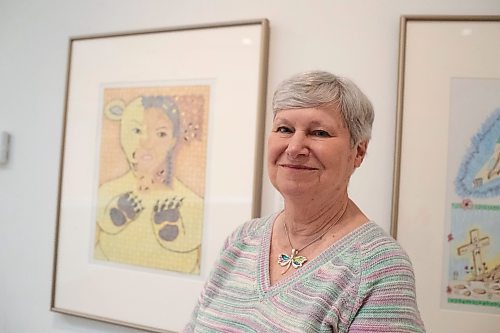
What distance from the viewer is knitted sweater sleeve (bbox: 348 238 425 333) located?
59 centimetres

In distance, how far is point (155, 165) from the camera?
119cm

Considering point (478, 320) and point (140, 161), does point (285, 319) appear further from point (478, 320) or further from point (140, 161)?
point (140, 161)

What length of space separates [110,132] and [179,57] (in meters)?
0.34

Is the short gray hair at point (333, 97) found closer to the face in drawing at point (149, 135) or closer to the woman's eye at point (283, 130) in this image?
the woman's eye at point (283, 130)

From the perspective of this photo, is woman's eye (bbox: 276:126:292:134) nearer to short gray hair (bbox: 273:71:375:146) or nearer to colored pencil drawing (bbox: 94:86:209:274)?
short gray hair (bbox: 273:71:375:146)

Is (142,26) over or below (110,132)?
over

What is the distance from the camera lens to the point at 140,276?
3.98ft

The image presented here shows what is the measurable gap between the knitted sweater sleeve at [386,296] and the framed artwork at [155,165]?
484mm

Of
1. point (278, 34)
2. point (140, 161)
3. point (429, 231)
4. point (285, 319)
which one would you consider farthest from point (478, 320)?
point (140, 161)

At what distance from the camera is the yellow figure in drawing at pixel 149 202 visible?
1156 millimetres

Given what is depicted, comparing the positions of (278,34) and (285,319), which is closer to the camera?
(285,319)

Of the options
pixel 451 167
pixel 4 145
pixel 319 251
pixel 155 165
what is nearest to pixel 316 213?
pixel 319 251

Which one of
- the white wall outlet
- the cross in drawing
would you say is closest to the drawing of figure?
the cross in drawing

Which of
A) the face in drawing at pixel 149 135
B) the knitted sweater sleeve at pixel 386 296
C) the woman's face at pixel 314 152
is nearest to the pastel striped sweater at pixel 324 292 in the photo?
the knitted sweater sleeve at pixel 386 296
